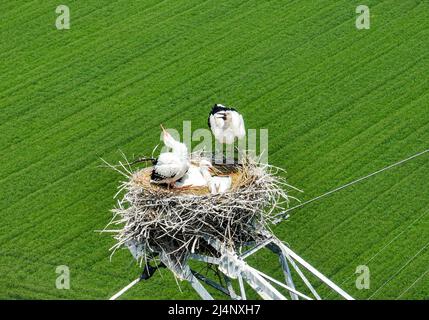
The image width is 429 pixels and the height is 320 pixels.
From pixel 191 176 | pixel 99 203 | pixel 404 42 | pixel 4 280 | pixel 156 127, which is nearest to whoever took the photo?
pixel 191 176

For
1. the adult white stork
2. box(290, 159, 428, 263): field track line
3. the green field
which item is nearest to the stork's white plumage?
the adult white stork

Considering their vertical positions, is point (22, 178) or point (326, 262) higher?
point (22, 178)

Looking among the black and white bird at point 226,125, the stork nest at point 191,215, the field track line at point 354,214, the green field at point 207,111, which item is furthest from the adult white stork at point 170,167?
the field track line at point 354,214

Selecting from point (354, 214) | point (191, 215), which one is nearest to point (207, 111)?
point (354, 214)

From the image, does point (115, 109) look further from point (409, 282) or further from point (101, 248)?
point (409, 282)

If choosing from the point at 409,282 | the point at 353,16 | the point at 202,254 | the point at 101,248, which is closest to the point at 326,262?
the point at 409,282

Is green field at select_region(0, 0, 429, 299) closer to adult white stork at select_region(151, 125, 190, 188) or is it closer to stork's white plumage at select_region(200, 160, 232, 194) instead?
stork's white plumage at select_region(200, 160, 232, 194)

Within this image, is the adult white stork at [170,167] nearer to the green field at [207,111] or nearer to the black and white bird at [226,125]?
the black and white bird at [226,125]
